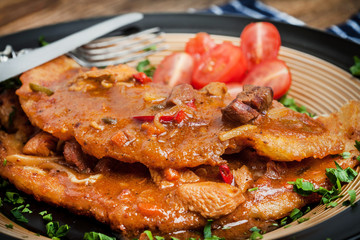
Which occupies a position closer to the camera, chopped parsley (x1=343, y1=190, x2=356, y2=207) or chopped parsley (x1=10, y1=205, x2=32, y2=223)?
chopped parsley (x1=343, y1=190, x2=356, y2=207)

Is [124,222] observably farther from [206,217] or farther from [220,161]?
[220,161]

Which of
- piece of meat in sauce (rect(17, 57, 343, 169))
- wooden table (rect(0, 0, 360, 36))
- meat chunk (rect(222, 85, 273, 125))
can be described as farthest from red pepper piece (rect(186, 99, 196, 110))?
wooden table (rect(0, 0, 360, 36))

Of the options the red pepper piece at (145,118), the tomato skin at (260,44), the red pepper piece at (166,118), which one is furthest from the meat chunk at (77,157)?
the tomato skin at (260,44)

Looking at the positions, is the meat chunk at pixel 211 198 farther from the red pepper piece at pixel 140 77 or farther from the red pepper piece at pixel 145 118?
the red pepper piece at pixel 140 77

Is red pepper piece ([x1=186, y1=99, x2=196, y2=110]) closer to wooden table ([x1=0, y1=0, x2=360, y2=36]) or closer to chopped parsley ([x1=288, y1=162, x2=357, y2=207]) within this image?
chopped parsley ([x1=288, y1=162, x2=357, y2=207])

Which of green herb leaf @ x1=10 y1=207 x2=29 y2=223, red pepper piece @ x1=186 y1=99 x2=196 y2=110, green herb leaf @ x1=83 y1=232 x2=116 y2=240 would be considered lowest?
green herb leaf @ x1=10 y1=207 x2=29 y2=223

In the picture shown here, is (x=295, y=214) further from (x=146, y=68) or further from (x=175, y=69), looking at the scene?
(x=146, y=68)

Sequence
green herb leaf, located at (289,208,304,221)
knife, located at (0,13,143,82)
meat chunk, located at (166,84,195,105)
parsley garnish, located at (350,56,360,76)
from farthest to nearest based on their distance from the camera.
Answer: parsley garnish, located at (350,56,360,76)
knife, located at (0,13,143,82)
meat chunk, located at (166,84,195,105)
green herb leaf, located at (289,208,304,221)
